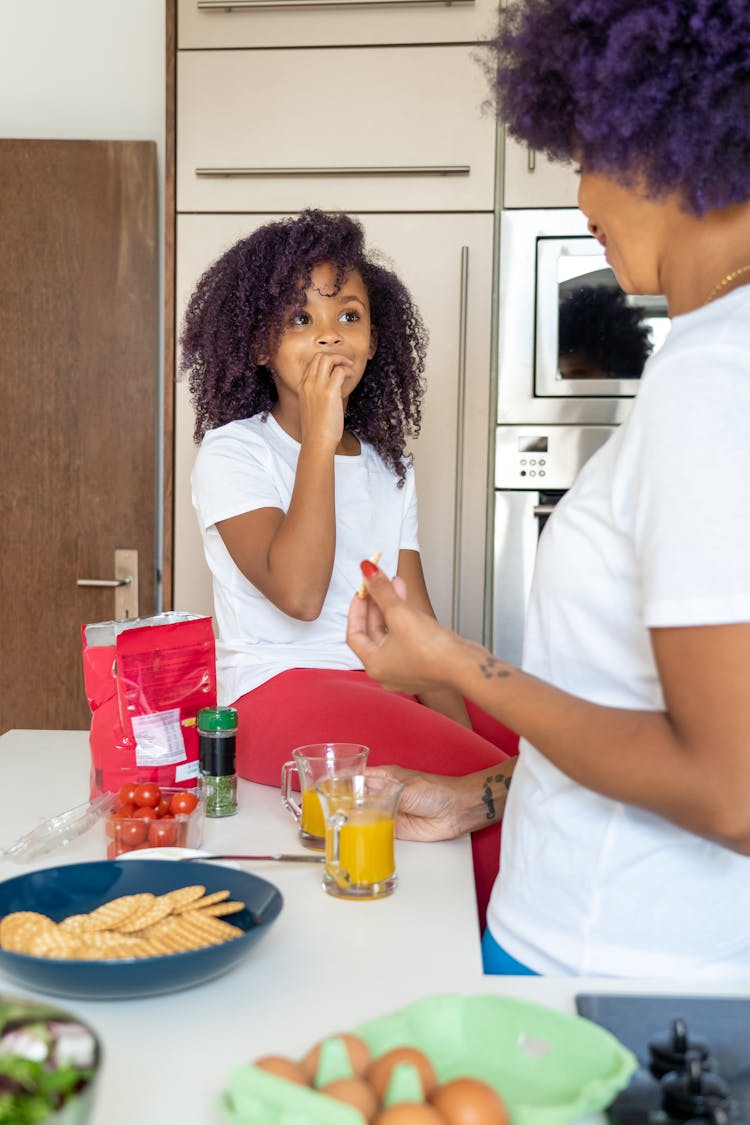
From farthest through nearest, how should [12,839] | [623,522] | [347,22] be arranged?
[347,22] → [12,839] → [623,522]

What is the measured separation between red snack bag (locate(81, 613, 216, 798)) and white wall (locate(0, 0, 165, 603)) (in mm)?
1708

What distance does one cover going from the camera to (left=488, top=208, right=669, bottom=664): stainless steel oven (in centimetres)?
258

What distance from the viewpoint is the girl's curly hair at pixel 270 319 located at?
6.26 ft

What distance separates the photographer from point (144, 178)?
2.76m

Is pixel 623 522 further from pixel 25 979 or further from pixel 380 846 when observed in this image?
pixel 25 979

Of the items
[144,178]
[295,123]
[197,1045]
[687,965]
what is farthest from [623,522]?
[144,178]

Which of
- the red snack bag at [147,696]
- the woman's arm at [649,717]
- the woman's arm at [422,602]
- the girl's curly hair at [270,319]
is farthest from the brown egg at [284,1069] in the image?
the girl's curly hair at [270,319]

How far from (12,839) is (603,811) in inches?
23.3

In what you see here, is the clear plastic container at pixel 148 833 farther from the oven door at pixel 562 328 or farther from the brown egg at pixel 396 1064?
the oven door at pixel 562 328

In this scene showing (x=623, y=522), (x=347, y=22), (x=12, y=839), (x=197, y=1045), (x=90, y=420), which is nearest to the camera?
(x=197, y=1045)

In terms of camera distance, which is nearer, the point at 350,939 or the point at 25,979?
the point at 25,979

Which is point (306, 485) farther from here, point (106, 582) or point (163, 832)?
point (106, 582)

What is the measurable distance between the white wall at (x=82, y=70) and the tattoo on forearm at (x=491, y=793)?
1.94 meters

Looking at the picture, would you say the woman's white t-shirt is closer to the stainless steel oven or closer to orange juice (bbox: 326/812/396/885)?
orange juice (bbox: 326/812/396/885)
